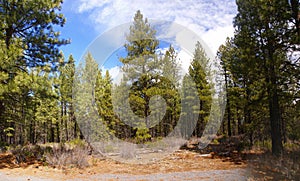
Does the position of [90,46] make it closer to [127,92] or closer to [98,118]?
[127,92]

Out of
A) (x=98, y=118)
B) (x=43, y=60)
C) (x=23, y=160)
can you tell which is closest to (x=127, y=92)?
(x=98, y=118)

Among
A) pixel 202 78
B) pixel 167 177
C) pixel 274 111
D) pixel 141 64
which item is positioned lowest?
pixel 167 177

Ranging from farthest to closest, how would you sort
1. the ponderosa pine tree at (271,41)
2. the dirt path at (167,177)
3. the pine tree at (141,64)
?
the pine tree at (141,64), the ponderosa pine tree at (271,41), the dirt path at (167,177)

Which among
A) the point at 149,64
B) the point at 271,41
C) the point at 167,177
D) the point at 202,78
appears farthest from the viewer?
the point at 202,78

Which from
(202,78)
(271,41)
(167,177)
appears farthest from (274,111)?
(202,78)

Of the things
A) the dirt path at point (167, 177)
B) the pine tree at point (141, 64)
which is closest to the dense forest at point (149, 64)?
the pine tree at point (141, 64)

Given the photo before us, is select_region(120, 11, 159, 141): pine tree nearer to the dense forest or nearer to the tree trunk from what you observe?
the dense forest

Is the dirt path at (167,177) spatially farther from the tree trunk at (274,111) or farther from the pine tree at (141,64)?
the pine tree at (141,64)

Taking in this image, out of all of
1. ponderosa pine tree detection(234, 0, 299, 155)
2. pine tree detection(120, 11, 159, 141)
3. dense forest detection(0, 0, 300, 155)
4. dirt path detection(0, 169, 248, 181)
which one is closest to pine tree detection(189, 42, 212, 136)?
dense forest detection(0, 0, 300, 155)

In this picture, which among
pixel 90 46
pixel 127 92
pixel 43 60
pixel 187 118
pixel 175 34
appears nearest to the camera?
pixel 43 60

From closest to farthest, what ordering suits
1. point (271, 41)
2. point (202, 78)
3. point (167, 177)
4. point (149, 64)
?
point (167, 177)
point (271, 41)
point (149, 64)
point (202, 78)

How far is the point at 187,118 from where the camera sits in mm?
23953

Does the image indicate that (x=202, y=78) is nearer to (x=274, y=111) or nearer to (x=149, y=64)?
(x=149, y=64)

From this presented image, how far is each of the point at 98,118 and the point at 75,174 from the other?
12681mm
